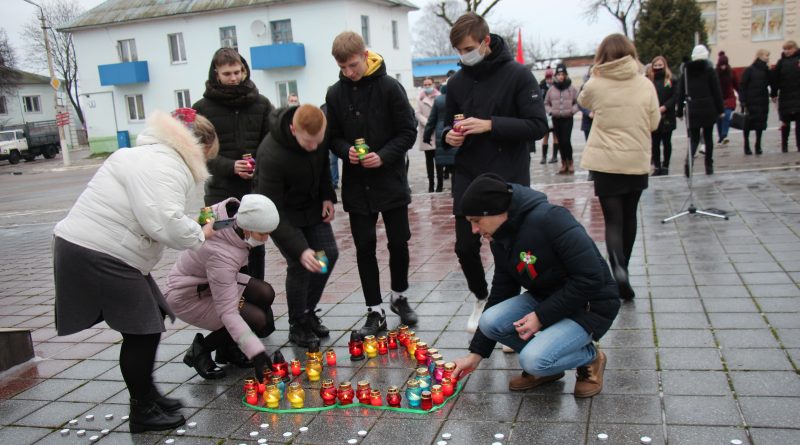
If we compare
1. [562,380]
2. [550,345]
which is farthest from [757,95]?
[550,345]

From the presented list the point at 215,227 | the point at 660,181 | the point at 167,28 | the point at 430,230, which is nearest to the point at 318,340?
the point at 215,227

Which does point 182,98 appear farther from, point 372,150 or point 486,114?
point 486,114

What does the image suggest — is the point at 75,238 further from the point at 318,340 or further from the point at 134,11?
the point at 134,11

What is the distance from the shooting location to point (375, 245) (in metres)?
4.94

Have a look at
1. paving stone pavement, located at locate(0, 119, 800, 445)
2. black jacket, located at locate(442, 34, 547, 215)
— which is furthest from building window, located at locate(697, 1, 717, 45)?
black jacket, located at locate(442, 34, 547, 215)

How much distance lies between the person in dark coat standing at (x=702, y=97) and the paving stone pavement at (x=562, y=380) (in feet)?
8.90

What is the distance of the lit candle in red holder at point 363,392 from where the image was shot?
3.70m

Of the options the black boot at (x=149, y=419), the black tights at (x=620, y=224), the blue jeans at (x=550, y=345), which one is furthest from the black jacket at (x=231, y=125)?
the black tights at (x=620, y=224)

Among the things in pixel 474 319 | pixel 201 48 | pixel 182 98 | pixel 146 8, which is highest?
pixel 146 8

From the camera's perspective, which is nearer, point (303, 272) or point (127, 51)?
point (303, 272)

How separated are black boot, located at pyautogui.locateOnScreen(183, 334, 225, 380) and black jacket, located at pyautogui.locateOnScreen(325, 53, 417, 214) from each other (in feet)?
4.47

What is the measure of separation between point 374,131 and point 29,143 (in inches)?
1562

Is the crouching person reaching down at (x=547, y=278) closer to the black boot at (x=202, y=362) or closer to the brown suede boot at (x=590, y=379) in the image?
the brown suede boot at (x=590, y=379)

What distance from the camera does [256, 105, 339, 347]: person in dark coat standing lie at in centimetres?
425
